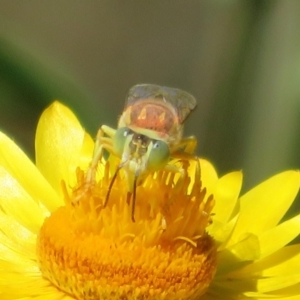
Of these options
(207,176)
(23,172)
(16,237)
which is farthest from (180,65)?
(16,237)

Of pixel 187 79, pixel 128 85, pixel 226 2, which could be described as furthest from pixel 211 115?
pixel 128 85

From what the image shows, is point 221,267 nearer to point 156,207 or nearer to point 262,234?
point 262,234

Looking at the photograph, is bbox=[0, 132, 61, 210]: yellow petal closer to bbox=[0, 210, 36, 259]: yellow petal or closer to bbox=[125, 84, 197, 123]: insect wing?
bbox=[0, 210, 36, 259]: yellow petal

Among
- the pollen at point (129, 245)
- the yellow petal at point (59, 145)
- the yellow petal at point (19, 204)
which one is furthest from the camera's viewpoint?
the yellow petal at point (59, 145)

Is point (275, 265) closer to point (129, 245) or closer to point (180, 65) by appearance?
point (129, 245)

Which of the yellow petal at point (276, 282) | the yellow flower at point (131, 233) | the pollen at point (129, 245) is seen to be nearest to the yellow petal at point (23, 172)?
the yellow flower at point (131, 233)

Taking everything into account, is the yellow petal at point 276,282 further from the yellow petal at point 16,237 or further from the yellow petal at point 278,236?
the yellow petal at point 16,237
